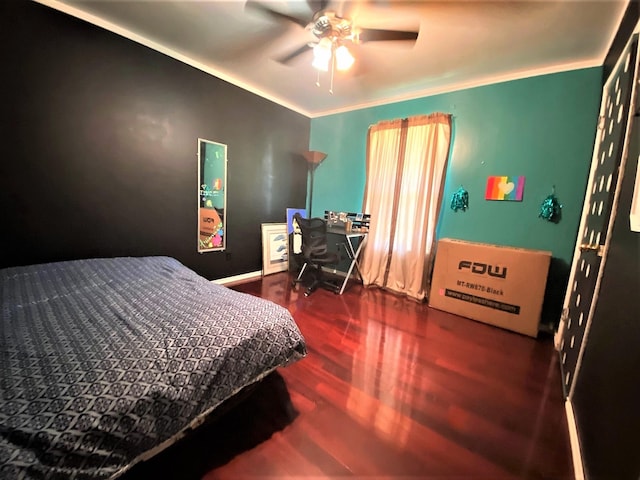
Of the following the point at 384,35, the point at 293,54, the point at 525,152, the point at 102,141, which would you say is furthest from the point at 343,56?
the point at 102,141

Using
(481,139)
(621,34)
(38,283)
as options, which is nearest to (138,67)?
(38,283)

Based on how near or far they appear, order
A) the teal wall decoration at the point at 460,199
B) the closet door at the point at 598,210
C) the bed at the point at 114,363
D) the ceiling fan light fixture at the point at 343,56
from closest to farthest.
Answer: the bed at the point at 114,363 < the closet door at the point at 598,210 < the ceiling fan light fixture at the point at 343,56 < the teal wall decoration at the point at 460,199

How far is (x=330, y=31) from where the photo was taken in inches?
69.6

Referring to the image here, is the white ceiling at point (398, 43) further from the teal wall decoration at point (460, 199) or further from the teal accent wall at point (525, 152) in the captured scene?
the teal wall decoration at point (460, 199)

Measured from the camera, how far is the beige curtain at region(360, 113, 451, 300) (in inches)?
117

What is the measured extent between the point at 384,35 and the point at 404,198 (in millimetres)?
1835

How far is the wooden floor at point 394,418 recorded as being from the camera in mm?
1139

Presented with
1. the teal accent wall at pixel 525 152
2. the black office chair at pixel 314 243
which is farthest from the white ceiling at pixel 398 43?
the black office chair at pixel 314 243

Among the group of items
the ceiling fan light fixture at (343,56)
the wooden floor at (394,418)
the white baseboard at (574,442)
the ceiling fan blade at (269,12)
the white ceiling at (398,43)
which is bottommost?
the wooden floor at (394,418)

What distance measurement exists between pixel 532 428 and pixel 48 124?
152 inches

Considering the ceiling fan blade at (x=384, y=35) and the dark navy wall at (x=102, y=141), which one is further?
the dark navy wall at (x=102, y=141)

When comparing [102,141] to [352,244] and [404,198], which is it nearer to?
[352,244]

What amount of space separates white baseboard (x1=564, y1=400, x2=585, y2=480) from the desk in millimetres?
2149

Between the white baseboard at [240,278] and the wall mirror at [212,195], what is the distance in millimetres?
410
